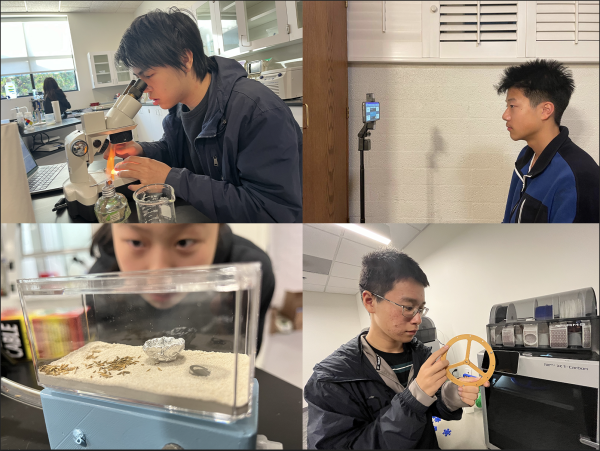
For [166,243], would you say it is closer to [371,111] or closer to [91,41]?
[91,41]

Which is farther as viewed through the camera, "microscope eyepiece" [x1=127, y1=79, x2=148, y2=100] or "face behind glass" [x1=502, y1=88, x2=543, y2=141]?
"face behind glass" [x1=502, y1=88, x2=543, y2=141]

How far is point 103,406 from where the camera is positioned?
3.77 feet

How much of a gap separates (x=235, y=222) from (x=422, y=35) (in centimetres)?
84

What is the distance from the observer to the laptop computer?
4.04 feet

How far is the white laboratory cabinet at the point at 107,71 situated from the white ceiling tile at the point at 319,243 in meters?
0.66

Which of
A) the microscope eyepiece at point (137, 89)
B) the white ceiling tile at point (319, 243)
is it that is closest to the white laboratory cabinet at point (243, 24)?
the microscope eyepiece at point (137, 89)

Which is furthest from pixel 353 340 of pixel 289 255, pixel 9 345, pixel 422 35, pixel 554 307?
pixel 9 345

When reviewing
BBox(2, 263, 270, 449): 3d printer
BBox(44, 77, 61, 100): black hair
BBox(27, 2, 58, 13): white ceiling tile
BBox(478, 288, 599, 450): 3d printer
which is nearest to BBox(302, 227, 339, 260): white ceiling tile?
BBox(2, 263, 270, 449): 3d printer

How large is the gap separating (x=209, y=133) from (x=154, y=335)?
605mm

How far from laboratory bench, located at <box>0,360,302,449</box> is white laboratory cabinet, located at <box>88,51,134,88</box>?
0.96 meters

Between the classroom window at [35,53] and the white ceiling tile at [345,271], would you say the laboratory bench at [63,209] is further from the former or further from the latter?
the white ceiling tile at [345,271]

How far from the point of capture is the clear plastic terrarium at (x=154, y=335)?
1.08m

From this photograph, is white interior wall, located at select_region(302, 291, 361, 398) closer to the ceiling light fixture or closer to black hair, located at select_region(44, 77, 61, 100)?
the ceiling light fixture

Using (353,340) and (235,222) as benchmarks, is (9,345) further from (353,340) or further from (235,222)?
(353,340)
